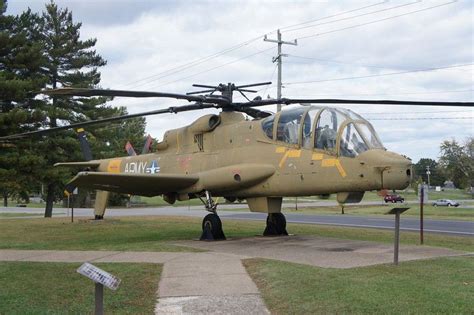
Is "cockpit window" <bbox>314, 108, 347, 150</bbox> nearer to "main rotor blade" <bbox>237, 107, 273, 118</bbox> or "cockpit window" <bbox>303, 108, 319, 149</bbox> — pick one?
"cockpit window" <bbox>303, 108, 319, 149</bbox>

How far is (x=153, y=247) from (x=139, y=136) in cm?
5545

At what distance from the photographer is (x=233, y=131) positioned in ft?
48.6

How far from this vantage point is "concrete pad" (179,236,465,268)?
9898mm

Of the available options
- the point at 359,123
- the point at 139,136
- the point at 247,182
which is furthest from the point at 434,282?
the point at 139,136

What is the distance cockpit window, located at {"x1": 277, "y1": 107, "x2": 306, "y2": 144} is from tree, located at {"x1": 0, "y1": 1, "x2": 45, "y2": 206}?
17175mm

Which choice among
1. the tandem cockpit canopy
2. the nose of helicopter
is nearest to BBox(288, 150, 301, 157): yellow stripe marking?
the tandem cockpit canopy

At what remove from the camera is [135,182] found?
14.8m

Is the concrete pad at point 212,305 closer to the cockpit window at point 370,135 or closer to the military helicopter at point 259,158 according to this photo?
the military helicopter at point 259,158

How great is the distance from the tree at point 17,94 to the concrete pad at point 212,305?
21477 millimetres

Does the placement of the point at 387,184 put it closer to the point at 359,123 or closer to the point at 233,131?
the point at 359,123

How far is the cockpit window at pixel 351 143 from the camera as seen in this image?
11.7 meters

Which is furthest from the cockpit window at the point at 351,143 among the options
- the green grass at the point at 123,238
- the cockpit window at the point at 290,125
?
the green grass at the point at 123,238

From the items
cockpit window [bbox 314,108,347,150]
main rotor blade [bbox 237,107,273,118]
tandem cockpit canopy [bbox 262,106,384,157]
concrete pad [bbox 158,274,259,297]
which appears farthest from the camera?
main rotor blade [bbox 237,107,273,118]

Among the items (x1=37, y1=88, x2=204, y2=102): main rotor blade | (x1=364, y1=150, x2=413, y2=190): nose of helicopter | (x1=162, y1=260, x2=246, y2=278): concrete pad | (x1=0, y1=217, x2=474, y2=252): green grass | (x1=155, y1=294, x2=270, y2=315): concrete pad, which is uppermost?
(x1=37, y1=88, x2=204, y2=102): main rotor blade
